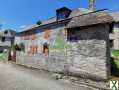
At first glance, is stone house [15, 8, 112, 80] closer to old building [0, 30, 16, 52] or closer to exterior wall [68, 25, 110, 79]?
exterior wall [68, 25, 110, 79]

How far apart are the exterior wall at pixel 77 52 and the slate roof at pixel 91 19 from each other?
484 mm

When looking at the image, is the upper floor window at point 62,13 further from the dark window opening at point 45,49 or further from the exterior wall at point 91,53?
the exterior wall at point 91,53

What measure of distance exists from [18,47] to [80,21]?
45.4 feet

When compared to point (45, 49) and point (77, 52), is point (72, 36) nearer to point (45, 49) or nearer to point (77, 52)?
point (77, 52)

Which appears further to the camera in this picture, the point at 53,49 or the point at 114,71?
the point at 53,49

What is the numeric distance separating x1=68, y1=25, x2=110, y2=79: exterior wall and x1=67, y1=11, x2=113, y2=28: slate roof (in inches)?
19.3

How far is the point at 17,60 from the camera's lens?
1011 inches

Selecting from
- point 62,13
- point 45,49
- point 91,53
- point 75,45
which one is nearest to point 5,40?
point 45,49

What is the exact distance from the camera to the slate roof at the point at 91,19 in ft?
47.0

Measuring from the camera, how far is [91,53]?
47.6 feet

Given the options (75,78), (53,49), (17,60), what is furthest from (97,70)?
(17,60)

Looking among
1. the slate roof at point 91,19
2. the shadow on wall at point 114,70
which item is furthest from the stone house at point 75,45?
the shadow on wall at point 114,70

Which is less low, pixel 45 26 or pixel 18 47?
pixel 45 26

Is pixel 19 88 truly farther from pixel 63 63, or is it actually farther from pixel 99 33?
pixel 99 33
